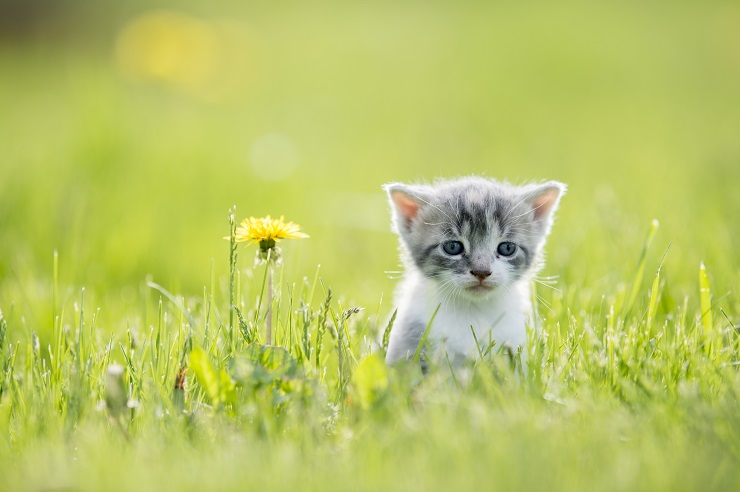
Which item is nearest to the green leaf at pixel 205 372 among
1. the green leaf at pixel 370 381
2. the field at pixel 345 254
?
the field at pixel 345 254

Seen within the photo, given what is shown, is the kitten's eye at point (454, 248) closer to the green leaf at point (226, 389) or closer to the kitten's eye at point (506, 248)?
the kitten's eye at point (506, 248)

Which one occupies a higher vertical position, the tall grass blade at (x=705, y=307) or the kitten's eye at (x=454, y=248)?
the kitten's eye at (x=454, y=248)

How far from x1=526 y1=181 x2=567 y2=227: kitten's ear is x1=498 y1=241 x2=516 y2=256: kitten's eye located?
24 centimetres

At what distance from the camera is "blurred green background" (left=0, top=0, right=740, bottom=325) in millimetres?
5477

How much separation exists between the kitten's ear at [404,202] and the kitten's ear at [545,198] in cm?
51

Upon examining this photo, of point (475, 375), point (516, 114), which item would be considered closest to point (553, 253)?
point (475, 375)

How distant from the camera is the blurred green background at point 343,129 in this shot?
18.0 ft

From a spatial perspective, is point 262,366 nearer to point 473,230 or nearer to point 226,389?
point 226,389

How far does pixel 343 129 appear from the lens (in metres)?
10.8

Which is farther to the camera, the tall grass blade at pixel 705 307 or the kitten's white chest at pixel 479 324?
the kitten's white chest at pixel 479 324

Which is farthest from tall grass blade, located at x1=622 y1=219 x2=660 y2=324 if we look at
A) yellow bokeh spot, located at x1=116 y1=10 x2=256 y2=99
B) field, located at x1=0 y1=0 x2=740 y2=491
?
yellow bokeh spot, located at x1=116 y1=10 x2=256 y2=99

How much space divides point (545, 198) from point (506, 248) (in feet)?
1.10

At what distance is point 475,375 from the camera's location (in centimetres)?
300

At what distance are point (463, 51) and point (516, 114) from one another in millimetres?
3599
